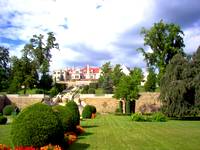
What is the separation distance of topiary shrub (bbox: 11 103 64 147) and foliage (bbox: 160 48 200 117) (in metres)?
23.2

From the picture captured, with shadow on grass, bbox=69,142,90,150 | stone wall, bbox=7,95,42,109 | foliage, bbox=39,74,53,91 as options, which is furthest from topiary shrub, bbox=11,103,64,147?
foliage, bbox=39,74,53,91

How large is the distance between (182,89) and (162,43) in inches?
820

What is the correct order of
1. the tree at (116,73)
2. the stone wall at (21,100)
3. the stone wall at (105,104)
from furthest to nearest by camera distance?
1. the tree at (116,73)
2. the stone wall at (21,100)
3. the stone wall at (105,104)

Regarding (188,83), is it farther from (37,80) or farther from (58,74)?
(58,74)

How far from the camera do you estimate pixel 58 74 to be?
14862cm

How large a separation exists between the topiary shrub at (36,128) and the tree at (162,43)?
41.8 meters

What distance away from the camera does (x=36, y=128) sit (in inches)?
507

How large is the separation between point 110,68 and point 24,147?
8407 centimetres

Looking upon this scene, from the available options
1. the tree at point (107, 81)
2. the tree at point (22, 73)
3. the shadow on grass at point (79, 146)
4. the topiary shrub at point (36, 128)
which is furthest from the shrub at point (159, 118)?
the tree at point (107, 81)

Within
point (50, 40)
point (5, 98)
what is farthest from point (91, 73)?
point (5, 98)

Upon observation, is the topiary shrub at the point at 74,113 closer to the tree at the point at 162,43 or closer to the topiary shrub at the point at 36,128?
the topiary shrub at the point at 36,128

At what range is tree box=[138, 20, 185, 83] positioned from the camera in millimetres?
54562

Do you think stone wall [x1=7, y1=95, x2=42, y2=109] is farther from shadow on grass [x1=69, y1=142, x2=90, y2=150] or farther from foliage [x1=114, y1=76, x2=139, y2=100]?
shadow on grass [x1=69, y1=142, x2=90, y2=150]

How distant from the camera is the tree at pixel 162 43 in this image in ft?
179
